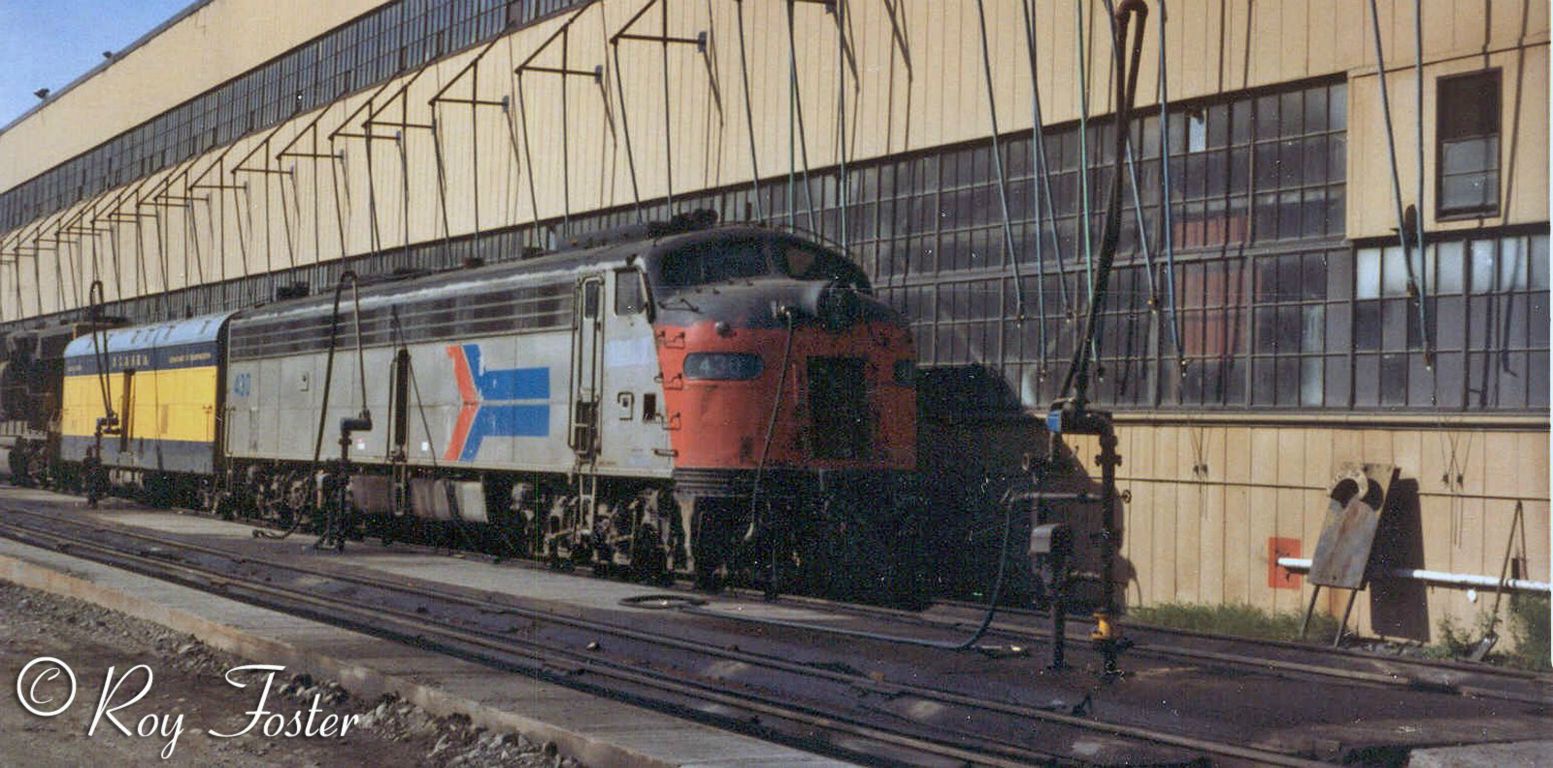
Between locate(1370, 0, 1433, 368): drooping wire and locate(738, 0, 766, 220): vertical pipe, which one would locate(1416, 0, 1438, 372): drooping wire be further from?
locate(738, 0, 766, 220): vertical pipe

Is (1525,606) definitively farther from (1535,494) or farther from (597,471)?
(597,471)

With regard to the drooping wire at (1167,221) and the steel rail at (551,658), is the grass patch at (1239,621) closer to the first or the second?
the drooping wire at (1167,221)

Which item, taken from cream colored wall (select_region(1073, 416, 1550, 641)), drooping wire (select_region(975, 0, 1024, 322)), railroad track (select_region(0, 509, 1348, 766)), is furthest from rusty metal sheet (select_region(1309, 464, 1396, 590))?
railroad track (select_region(0, 509, 1348, 766))

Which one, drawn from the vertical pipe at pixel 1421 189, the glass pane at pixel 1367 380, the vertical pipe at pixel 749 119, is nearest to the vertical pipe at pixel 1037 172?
the glass pane at pixel 1367 380

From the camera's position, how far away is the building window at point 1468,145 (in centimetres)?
1561

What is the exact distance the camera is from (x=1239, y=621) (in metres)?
17.1

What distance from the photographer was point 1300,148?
1744 centimetres

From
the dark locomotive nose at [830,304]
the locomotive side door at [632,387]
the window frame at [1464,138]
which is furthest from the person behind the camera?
the locomotive side door at [632,387]

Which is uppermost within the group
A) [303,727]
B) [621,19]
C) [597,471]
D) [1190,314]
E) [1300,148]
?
[621,19]

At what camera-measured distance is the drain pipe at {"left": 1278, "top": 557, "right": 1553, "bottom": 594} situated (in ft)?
48.6

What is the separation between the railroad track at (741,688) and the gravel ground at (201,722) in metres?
1.53

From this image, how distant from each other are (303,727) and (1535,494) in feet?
36.1

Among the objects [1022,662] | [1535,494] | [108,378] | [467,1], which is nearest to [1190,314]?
[1535,494]
